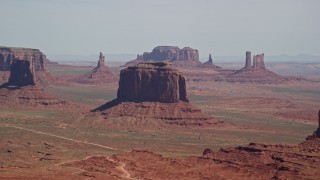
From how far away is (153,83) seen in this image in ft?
489

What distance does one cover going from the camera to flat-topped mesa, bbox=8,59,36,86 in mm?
178125

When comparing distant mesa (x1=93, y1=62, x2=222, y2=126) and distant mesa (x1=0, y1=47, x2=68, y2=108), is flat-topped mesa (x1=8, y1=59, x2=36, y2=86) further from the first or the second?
distant mesa (x1=93, y1=62, x2=222, y2=126)

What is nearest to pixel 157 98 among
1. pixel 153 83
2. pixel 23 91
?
pixel 153 83

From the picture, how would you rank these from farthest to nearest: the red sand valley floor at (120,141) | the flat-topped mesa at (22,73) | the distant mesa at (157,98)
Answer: the flat-topped mesa at (22,73) < the distant mesa at (157,98) < the red sand valley floor at (120,141)

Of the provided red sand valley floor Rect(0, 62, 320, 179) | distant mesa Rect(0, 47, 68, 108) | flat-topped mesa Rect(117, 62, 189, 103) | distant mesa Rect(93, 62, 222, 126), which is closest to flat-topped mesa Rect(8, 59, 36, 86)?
Answer: distant mesa Rect(0, 47, 68, 108)

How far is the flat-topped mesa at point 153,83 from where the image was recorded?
148 meters

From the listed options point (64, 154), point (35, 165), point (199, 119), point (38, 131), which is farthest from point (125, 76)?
point (35, 165)

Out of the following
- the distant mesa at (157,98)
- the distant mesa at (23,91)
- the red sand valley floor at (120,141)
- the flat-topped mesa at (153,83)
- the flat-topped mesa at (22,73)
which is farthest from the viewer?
the flat-topped mesa at (22,73)

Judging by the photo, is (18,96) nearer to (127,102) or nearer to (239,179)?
(127,102)

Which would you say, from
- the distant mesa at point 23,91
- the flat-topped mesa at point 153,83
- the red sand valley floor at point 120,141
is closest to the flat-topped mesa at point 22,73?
the distant mesa at point 23,91

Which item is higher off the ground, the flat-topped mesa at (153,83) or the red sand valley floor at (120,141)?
the flat-topped mesa at (153,83)

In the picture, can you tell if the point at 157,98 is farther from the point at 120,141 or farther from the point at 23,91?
the point at 23,91

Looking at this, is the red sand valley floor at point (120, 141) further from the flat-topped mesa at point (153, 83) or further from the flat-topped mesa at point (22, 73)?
the flat-topped mesa at point (22, 73)

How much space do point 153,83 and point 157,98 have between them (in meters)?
3.29
